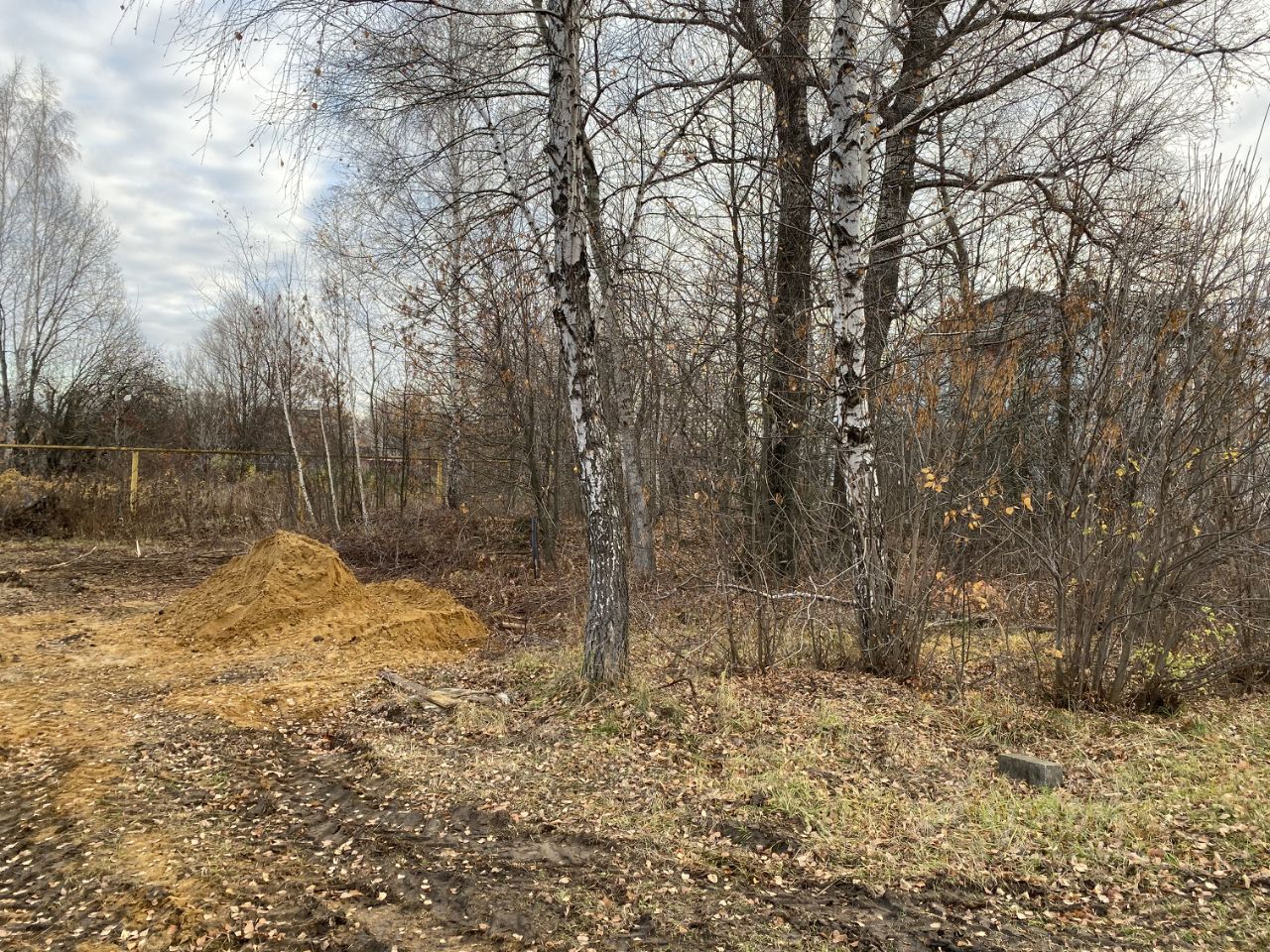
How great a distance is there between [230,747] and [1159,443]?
20.6 feet

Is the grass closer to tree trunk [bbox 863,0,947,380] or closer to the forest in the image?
the forest

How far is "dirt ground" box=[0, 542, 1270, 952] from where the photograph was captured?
109 inches

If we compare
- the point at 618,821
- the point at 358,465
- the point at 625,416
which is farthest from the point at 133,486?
the point at 618,821

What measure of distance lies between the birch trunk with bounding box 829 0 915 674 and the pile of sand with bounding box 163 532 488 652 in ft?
13.7

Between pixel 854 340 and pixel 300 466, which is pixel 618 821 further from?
pixel 300 466

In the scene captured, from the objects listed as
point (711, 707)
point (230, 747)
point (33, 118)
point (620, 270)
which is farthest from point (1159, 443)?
point (33, 118)

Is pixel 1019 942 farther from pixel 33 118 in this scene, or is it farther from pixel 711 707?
pixel 33 118

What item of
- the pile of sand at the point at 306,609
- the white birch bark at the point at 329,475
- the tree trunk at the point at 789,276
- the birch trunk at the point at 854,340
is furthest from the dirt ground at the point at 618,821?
the white birch bark at the point at 329,475

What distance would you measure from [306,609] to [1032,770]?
22.3ft

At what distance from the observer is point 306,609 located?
7691 millimetres

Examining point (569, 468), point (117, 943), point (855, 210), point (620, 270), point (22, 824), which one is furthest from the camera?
point (569, 468)

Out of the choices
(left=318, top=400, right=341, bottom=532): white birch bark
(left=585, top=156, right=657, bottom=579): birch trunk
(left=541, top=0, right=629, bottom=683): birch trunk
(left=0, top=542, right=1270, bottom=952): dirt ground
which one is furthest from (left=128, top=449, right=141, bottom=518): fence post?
(left=541, top=0, right=629, bottom=683): birch trunk

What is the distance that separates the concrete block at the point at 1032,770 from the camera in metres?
3.85

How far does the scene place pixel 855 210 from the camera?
17.7ft
